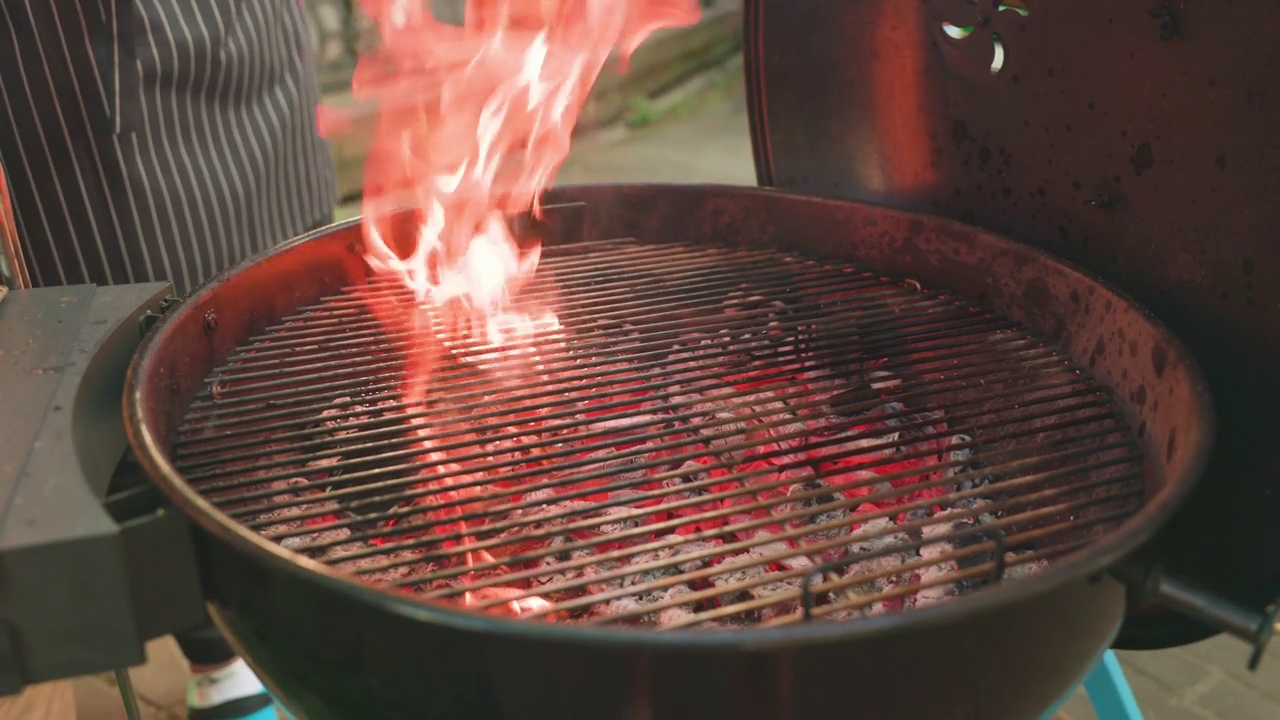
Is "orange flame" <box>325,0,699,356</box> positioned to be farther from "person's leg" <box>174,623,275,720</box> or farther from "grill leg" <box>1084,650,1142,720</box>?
Answer: "grill leg" <box>1084,650,1142,720</box>

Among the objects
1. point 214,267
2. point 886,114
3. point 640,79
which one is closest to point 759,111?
point 886,114

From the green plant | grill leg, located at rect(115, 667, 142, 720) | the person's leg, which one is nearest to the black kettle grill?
grill leg, located at rect(115, 667, 142, 720)

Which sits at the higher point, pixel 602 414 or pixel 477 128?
pixel 477 128

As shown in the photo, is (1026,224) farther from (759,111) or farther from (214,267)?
(214,267)

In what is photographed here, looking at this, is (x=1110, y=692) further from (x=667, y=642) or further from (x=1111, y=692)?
(x=667, y=642)

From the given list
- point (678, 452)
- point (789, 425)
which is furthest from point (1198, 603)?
point (678, 452)

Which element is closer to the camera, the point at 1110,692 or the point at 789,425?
the point at 789,425

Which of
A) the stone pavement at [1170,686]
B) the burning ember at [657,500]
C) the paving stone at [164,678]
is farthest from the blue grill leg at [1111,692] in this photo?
the paving stone at [164,678]
